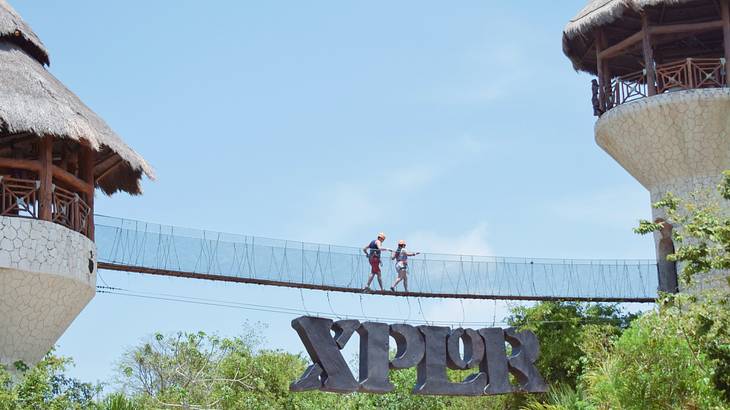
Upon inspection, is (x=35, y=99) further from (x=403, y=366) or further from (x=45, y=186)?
(x=403, y=366)

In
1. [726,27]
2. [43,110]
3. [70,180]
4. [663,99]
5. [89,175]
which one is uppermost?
[726,27]

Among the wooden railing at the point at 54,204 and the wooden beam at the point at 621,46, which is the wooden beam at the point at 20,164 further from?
the wooden beam at the point at 621,46

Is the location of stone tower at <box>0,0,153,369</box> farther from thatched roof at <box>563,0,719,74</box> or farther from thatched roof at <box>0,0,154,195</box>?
thatched roof at <box>563,0,719,74</box>

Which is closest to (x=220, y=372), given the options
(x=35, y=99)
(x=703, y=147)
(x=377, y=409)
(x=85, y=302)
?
(x=377, y=409)

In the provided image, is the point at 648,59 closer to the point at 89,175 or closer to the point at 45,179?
the point at 89,175

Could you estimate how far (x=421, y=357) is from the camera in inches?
895

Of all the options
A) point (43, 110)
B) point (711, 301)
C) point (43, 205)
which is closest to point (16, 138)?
point (43, 110)

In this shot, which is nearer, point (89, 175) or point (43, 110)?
point (43, 110)

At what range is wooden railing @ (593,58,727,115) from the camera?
27.5 metres

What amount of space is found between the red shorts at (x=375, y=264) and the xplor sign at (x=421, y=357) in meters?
3.63

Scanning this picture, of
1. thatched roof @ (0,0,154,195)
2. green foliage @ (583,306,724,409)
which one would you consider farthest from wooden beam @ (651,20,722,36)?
thatched roof @ (0,0,154,195)

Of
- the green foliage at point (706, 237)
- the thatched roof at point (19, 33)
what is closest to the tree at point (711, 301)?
the green foliage at point (706, 237)

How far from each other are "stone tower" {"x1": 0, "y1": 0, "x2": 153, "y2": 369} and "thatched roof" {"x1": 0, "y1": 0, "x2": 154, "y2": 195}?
21 millimetres

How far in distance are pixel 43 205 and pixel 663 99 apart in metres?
13.5
